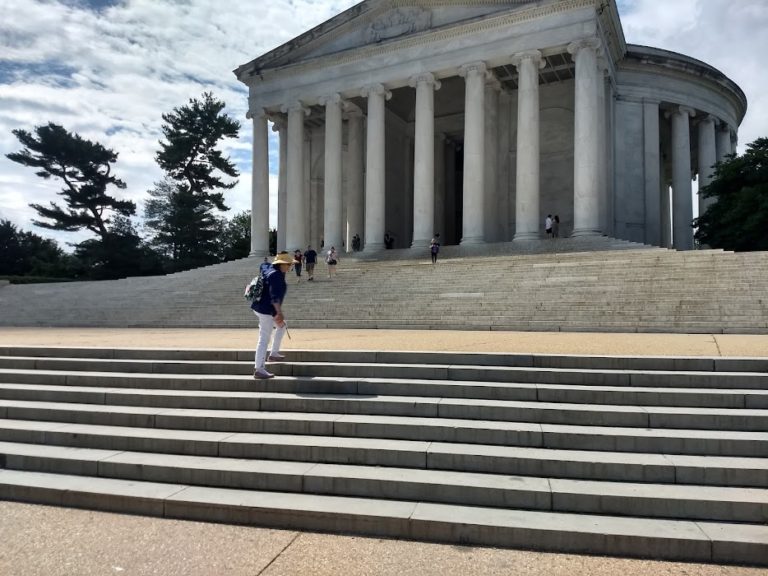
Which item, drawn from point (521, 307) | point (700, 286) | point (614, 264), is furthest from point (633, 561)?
point (614, 264)

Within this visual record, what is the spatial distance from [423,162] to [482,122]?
152 inches

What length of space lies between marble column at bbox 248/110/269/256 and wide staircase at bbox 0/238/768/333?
11.0 meters

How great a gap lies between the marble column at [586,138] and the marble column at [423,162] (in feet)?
25.6

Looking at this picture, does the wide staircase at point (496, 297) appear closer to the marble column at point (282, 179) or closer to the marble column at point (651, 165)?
the marble column at point (651, 165)

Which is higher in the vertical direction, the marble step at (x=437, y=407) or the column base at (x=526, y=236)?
the column base at (x=526, y=236)

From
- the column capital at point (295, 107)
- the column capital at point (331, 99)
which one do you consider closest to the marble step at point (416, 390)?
the column capital at point (331, 99)

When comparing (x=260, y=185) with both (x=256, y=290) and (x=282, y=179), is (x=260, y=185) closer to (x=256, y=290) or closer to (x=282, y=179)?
(x=282, y=179)

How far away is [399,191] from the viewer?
4081 centimetres

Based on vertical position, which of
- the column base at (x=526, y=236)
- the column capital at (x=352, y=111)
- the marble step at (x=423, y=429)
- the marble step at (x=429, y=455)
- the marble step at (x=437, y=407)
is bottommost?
the marble step at (x=429, y=455)

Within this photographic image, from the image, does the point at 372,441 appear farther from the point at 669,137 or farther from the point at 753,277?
the point at 669,137

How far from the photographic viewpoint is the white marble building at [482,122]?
92.7 ft

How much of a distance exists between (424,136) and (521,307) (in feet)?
59.2

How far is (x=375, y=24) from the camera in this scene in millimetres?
32906

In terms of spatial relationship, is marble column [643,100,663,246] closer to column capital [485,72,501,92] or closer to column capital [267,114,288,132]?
column capital [485,72,501,92]
